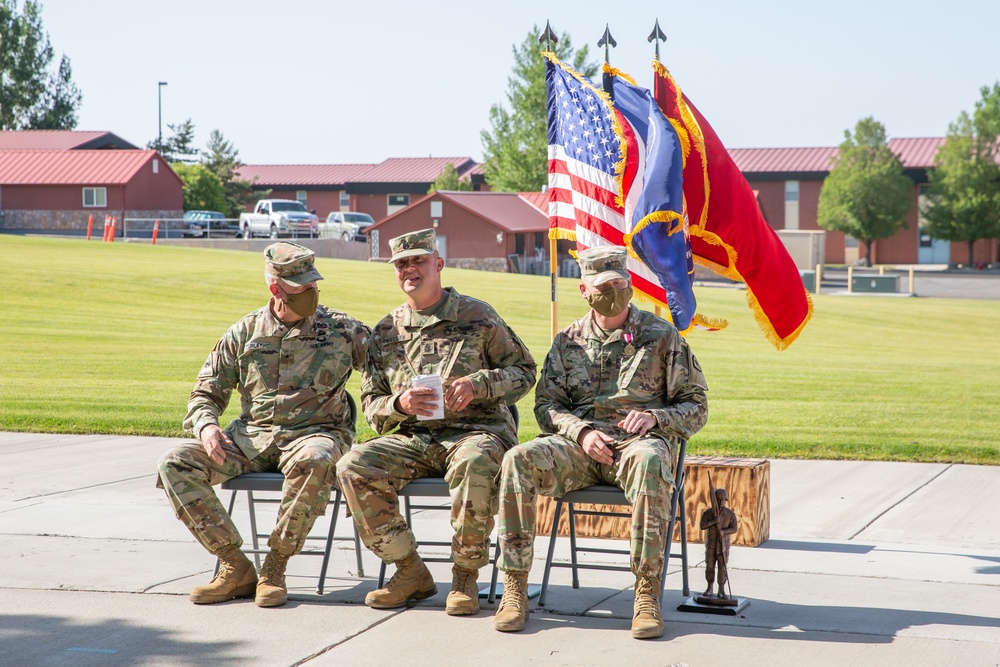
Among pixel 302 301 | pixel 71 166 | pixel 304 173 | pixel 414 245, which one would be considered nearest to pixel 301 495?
pixel 302 301

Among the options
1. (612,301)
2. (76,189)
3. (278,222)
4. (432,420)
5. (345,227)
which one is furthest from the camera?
(76,189)

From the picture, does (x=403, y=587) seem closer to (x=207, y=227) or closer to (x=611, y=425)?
(x=611, y=425)

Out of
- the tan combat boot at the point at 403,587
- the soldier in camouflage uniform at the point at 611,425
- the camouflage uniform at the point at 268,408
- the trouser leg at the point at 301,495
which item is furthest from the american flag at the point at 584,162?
the tan combat boot at the point at 403,587

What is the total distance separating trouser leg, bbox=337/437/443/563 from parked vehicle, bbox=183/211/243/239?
53478 mm

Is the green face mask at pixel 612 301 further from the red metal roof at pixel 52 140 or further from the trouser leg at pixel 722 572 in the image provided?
the red metal roof at pixel 52 140

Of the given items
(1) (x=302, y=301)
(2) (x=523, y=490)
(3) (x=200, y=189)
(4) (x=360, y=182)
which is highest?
(4) (x=360, y=182)

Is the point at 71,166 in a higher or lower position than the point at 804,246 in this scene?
higher

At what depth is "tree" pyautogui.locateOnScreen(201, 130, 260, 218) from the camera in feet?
260

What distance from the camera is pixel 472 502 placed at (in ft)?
19.0

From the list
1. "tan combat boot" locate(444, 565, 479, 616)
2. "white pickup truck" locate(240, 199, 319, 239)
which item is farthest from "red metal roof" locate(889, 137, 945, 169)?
"tan combat boot" locate(444, 565, 479, 616)

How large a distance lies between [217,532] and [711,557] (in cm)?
236

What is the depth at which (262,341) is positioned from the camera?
6418 mm

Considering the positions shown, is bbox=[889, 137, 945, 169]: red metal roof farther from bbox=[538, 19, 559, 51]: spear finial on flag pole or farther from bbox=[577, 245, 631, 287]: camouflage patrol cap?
bbox=[577, 245, 631, 287]: camouflage patrol cap

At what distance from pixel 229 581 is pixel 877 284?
47.2 metres
